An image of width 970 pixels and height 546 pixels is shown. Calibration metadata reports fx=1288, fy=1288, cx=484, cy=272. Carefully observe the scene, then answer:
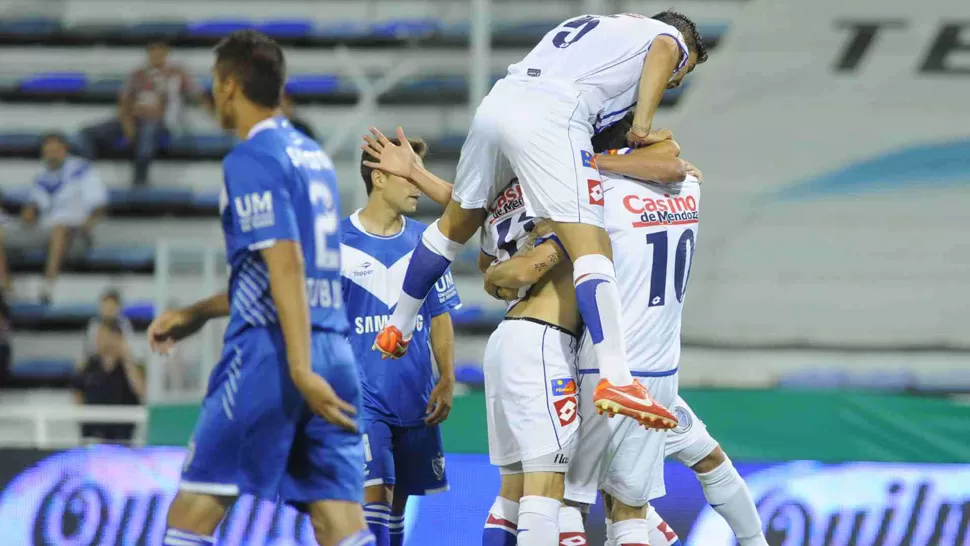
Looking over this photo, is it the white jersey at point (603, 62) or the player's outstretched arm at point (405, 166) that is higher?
the white jersey at point (603, 62)

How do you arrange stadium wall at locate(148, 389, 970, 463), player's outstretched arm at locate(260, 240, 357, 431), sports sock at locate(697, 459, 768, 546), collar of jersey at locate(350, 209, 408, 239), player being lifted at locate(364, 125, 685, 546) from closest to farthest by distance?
Answer: player's outstretched arm at locate(260, 240, 357, 431)
player being lifted at locate(364, 125, 685, 546)
sports sock at locate(697, 459, 768, 546)
collar of jersey at locate(350, 209, 408, 239)
stadium wall at locate(148, 389, 970, 463)

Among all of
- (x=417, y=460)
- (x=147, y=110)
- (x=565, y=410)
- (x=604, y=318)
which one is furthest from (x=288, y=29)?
(x=604, y=318)

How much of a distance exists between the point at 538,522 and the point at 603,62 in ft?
5.84

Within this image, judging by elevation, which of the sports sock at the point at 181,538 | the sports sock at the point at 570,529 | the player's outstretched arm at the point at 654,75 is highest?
the player's outstretched arm at the point at 654,75

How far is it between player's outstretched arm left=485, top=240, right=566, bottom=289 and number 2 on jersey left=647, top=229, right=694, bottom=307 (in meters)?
0.39

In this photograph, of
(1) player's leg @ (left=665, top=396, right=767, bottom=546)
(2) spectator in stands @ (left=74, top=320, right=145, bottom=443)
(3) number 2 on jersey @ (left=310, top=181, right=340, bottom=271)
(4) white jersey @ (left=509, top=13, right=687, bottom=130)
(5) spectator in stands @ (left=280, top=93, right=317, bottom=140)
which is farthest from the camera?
(5) spectator in stands @ (left=280, top=93, right=317, bottom=140)

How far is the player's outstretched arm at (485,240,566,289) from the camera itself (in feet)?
16.5

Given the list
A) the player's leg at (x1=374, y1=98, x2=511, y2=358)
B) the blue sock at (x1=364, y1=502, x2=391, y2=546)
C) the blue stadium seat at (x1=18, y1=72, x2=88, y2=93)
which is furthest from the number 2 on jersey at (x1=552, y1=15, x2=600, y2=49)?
the blue stadium seat at (x1=18, y1=72, x2=88, y2=93)

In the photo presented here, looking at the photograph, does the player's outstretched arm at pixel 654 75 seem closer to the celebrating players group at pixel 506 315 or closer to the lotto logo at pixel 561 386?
the celebrating players group at pixel 506 315

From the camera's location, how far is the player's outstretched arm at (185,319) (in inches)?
173

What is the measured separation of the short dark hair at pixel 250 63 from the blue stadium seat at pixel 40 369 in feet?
31.8

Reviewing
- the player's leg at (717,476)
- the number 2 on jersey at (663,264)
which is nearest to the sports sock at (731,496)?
the player's leg at (717,476)

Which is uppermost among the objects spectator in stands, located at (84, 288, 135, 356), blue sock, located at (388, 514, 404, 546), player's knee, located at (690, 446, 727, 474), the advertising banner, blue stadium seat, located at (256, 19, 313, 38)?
blue stadium seat, located at (256, 19, 313, 38)

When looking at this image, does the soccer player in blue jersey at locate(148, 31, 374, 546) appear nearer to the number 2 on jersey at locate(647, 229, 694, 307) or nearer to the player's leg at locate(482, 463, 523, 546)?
the player's leg at locate(482, 463, 523, 546)
